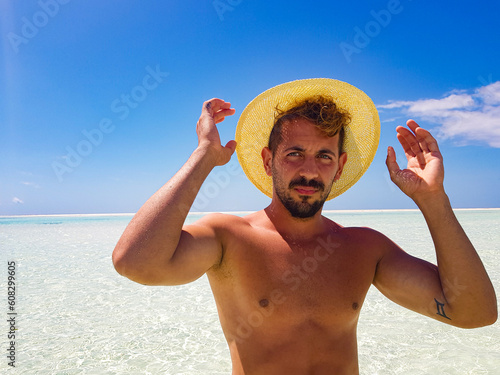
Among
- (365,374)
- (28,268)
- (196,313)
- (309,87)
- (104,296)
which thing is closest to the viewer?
(309,87)

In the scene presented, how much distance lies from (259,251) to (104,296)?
4437 millimetres

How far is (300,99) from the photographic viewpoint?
2.11 metres

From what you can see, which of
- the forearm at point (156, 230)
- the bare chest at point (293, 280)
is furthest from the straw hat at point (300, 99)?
→ the forearm at point (156, 230)

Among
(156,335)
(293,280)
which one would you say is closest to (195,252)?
(293,280)

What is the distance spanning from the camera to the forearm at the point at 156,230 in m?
1.29

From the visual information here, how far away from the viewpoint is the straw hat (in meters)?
2.09

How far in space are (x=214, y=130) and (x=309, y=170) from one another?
1.80ft

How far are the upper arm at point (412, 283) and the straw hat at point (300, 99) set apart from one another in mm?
615

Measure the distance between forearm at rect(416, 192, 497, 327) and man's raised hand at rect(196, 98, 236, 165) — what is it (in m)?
1.13

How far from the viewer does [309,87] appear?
208 centimetres

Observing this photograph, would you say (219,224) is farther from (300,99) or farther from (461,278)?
(461,278)

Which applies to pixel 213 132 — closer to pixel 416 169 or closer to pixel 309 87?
pixel 309 87

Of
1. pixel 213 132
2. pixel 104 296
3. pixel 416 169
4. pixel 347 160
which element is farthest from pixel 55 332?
pixel 416 169

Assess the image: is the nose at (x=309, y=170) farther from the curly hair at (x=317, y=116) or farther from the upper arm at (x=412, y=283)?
the upper arm at (x=412, y=283)
